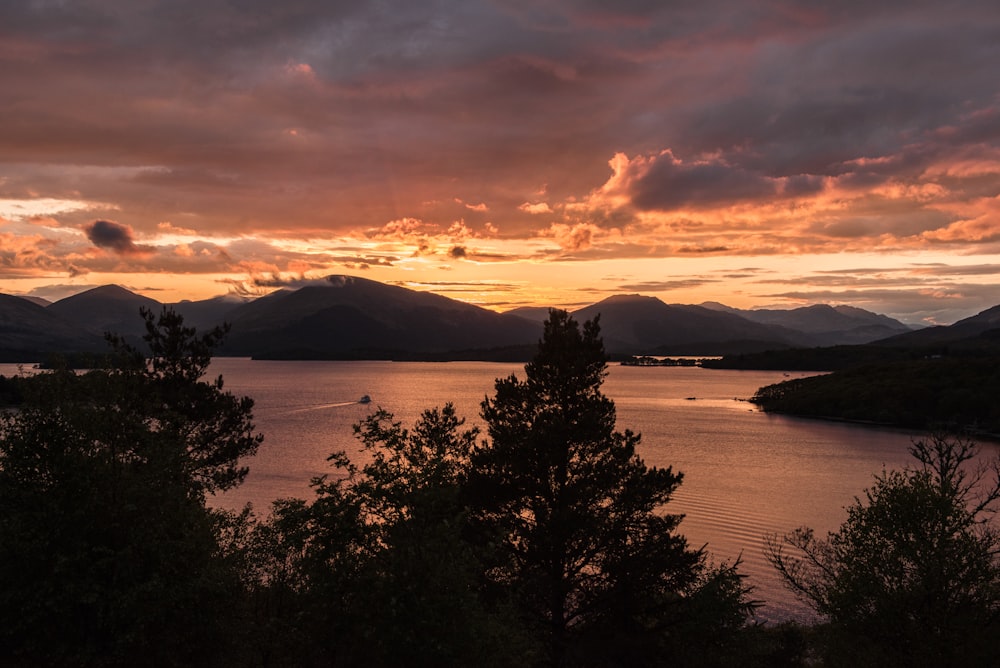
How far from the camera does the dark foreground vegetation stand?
2252 centimetres

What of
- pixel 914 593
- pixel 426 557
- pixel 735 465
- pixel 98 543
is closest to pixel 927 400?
pixel 735 465

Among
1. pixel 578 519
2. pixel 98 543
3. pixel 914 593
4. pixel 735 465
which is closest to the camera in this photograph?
pixel 98 543

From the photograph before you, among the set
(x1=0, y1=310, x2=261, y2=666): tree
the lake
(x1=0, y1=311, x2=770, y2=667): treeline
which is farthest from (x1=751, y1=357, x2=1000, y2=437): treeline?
(x1=0, y1=310, x2=261, y2=666): tree

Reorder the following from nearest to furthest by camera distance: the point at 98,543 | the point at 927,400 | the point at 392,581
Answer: the point at 392,581 → the point at 98,543 → the point at 927,400

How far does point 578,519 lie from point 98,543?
801 inches

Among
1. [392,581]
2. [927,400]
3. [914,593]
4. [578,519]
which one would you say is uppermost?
[392,581]

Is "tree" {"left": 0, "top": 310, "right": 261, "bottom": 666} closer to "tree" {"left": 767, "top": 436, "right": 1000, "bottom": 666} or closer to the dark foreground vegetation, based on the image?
the dark foreground vegetation

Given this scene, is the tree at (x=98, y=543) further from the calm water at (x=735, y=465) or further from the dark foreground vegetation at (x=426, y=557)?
the calm water at (x=735, y=465)

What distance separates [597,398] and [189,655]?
22.3 meters

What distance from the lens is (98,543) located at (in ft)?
79.3

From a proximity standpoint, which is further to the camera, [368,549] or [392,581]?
[368,549]

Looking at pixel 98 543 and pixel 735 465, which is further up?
pixel 98 543

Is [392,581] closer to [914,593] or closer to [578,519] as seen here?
[578,519]

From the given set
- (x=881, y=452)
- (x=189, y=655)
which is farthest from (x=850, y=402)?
(x=189, y=655)
